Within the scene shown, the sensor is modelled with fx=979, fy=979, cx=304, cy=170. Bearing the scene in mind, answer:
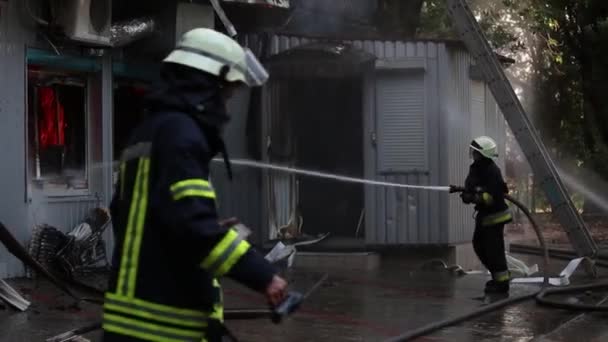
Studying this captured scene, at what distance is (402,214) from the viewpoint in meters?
12.2

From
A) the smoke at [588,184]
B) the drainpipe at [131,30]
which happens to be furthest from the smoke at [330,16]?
the smoke at [588,184]

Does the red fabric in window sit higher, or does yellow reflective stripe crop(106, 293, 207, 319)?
the red fabric in window

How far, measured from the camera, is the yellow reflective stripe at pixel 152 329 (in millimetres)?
3092

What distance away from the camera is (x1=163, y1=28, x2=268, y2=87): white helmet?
3.15m

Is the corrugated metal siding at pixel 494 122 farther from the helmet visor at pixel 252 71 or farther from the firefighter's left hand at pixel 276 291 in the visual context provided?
the firefighter's left hand at pixel 276 291

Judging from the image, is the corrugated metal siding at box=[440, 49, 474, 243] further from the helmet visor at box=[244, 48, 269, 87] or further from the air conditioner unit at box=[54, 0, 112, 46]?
the helmet visor at box=[244, 48, 269, 87]

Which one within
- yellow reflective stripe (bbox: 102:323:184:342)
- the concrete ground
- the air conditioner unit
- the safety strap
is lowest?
the concrete ground

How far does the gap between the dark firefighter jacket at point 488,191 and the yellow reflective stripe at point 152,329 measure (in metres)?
7.13

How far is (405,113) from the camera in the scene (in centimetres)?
1223

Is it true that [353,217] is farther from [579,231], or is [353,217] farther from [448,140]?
[579,231]

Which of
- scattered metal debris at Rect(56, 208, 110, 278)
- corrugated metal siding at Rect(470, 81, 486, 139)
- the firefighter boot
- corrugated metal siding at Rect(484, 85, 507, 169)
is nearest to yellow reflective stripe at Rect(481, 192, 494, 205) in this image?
the firefighter boot

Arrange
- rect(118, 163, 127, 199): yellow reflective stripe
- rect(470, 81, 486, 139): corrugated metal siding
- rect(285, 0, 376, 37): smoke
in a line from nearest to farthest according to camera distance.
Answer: rect(118, 163, 127, 199): yellow reflective stripe → rect(470, 81, 486, 139): corrugated metal siding → rect(285, 0, 376, 37): smoke

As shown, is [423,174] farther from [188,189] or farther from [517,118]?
[188,189]

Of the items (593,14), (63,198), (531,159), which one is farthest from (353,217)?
(593,14)
